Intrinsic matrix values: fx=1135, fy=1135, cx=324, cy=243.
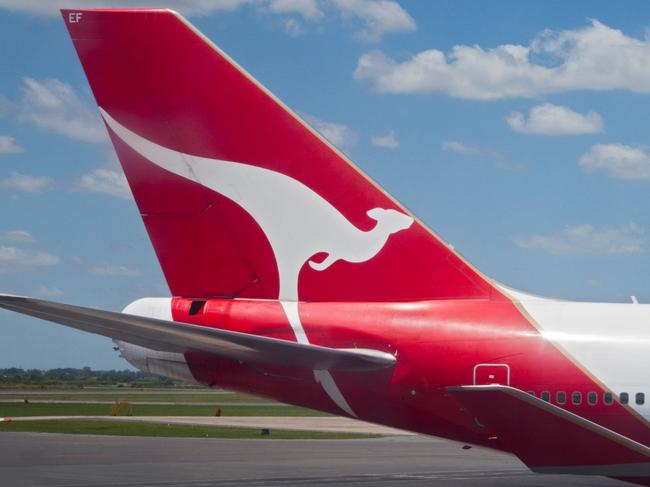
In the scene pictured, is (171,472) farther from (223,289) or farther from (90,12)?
(90,12)

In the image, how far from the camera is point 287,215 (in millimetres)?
17578

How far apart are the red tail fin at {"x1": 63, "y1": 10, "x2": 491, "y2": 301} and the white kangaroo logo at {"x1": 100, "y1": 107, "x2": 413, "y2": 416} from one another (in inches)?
0.6

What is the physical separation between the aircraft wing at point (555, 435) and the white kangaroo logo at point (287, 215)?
2805 mm

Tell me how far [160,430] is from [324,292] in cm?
2729

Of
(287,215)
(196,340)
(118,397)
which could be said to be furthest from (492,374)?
(118,397)

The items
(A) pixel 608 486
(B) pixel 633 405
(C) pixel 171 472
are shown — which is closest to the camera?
(B) pixel 633 405

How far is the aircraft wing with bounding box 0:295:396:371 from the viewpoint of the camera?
1411cm

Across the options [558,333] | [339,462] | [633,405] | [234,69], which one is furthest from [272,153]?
[339,462]

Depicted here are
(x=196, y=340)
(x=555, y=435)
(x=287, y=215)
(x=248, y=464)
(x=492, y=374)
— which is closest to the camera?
(x=196, y=340)

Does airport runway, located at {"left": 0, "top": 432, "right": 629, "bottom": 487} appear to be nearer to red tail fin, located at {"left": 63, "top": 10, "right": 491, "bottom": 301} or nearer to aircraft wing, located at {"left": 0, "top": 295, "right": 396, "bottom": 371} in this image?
red tail fin, located at {"left": 63, "top": 10, "right": 491, "bottom": 301}

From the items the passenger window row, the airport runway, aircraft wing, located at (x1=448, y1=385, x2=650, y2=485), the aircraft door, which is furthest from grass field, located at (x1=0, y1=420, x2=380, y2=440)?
the passenger window row

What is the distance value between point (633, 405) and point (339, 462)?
1421cm

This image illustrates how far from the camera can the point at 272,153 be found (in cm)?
1748

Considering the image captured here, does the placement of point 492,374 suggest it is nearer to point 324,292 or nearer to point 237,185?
point 324,292
